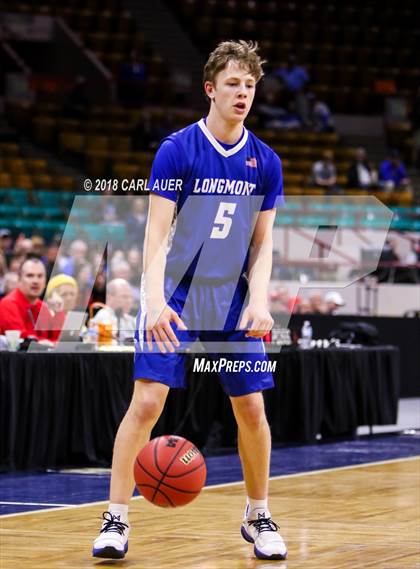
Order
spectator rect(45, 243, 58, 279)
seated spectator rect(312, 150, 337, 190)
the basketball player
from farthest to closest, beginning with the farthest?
seated spectator rect(312, 150, 337, 190) < spectator rect(45, 243, 58, 279) < the basketball player

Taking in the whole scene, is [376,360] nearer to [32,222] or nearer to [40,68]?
[32,222]

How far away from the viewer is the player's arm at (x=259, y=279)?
5.52m

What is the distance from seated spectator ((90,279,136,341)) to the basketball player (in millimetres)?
4785

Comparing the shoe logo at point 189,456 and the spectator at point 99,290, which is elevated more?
the spectator at point 99,290

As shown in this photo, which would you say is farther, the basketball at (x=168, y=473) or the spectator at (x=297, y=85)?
the spectator at (x=297, y=85)

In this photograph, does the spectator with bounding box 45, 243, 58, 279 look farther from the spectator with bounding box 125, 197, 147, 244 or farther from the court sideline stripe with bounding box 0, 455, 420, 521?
the court sideline stripe with bounding box 0, 455, 420, 521

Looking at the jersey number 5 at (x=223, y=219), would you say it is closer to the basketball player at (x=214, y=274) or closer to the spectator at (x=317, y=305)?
the basketball player at (x=214, y=274)

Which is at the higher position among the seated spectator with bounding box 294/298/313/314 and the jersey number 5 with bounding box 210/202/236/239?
the seated spectator with bounding box 294/298/313/314

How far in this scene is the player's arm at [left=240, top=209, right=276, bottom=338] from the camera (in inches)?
217

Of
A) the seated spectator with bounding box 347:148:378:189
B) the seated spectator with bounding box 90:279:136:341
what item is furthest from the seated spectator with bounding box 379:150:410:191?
the seated spectator with bounding box 90:279:136:341

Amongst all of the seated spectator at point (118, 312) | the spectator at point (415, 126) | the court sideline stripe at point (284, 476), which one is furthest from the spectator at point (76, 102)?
the court sideline stripe at point (284, 476)

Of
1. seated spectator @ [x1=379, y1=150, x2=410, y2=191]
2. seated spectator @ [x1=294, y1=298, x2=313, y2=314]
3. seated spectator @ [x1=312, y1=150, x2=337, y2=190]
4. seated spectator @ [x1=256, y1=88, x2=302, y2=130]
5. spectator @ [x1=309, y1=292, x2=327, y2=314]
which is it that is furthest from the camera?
seated spectator @ [x1=256, y1=88, x2=302, y2=130]

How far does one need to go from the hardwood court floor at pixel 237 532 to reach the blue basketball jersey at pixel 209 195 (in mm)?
1181

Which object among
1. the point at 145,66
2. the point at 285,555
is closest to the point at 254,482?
the point at 285,555
